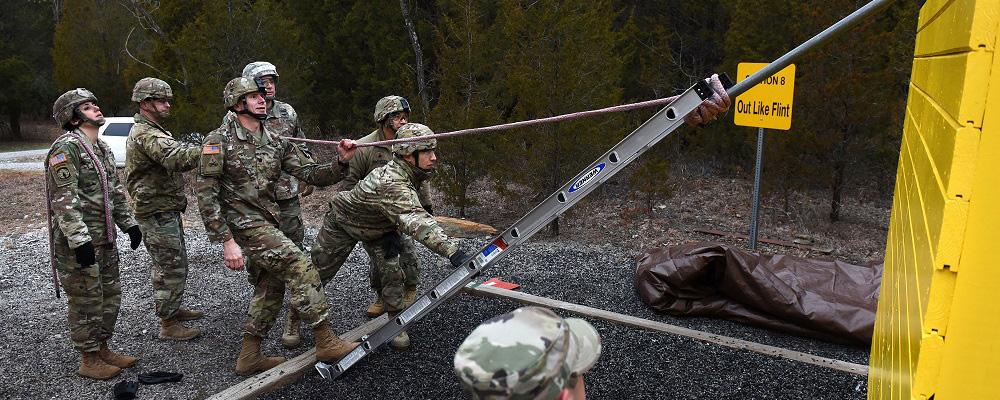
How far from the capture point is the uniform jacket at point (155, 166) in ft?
16.1

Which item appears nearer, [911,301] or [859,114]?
[911,301]

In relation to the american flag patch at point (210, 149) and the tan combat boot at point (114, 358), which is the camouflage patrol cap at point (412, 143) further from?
the tan combat boot at point (114, 358)

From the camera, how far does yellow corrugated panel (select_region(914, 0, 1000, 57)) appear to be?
980mm

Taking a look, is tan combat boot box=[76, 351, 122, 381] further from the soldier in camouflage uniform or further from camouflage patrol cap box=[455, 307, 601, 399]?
camouflage patrol cap box=[455, 307, 601, 399]

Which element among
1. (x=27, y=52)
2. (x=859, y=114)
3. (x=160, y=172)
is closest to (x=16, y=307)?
(x=160, y=172)

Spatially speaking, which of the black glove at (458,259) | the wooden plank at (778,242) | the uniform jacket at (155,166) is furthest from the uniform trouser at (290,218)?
the wooden plank at (778,242)

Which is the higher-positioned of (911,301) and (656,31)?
(656,31)

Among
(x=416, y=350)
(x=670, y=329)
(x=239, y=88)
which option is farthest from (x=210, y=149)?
(x=670, y=329)

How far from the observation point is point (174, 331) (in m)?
5.22

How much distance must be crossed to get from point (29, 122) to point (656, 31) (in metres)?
36.0

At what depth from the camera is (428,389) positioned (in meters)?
4.27

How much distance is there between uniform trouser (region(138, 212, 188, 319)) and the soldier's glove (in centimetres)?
167

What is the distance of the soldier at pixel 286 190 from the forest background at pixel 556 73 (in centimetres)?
333

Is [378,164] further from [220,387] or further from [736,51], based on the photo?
[736,51]
